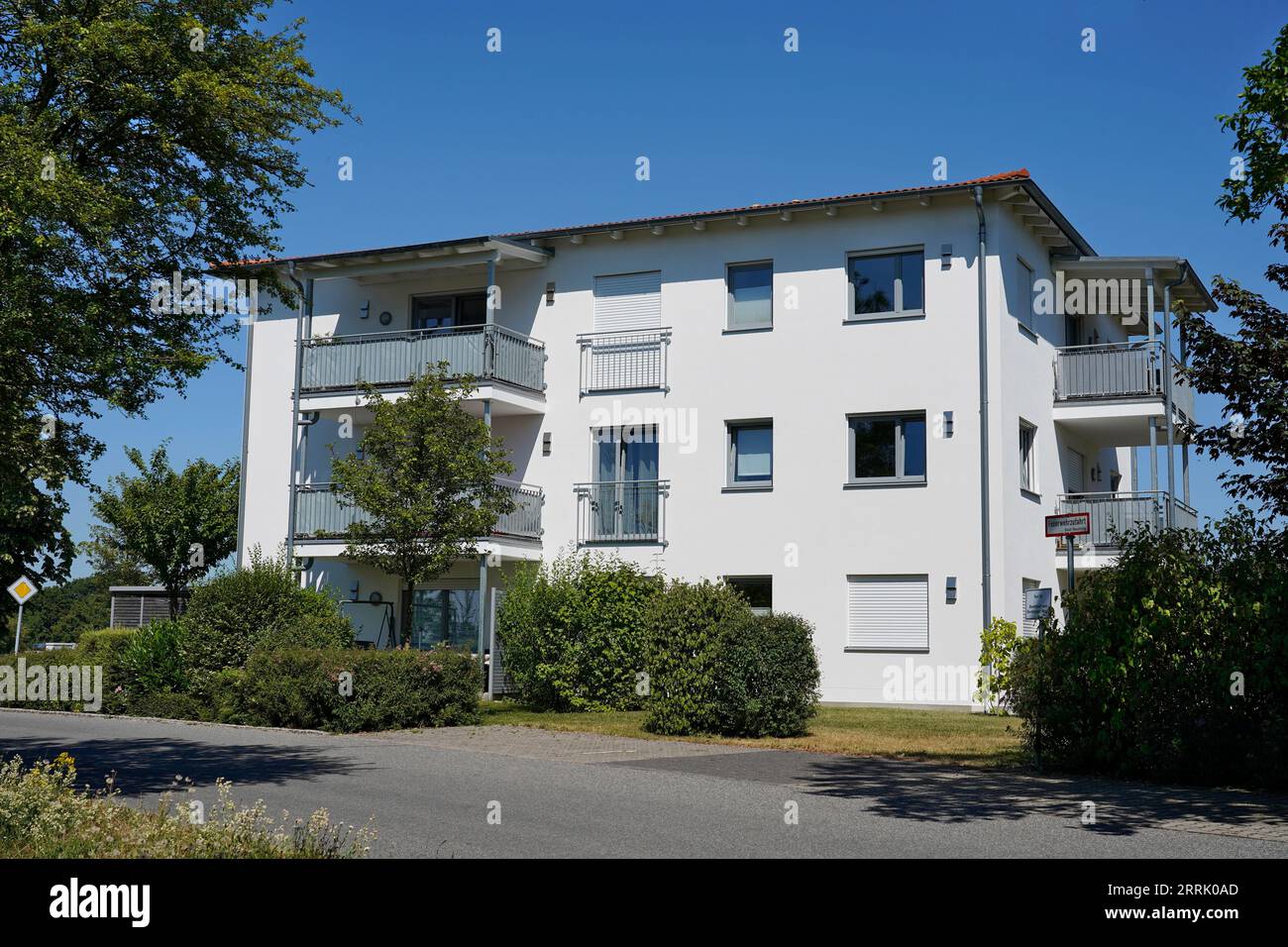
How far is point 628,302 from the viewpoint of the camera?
27.2 m

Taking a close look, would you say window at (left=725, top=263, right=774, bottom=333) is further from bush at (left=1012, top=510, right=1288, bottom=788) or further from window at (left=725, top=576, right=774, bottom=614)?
bush at (left=1012, top=510, right=1288, bottom=788)

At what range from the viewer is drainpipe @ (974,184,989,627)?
76.1 ft

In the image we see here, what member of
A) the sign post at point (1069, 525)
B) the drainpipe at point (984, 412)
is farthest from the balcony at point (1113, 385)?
the sign post at point (1069, 525)

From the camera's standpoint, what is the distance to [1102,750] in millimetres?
12703

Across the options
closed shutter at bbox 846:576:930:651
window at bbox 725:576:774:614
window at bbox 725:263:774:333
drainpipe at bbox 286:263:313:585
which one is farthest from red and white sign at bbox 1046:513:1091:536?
drainpipe at bbox 286:263:313:585

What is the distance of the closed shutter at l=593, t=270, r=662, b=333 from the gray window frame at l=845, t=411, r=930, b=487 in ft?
15.4

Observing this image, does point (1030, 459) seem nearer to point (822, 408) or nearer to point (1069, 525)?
point (822, 408)

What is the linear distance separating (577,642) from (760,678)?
6069mm

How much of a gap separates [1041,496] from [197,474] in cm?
2464

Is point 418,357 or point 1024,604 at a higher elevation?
point 418,357

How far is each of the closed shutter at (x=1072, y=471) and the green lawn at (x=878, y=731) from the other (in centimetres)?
762

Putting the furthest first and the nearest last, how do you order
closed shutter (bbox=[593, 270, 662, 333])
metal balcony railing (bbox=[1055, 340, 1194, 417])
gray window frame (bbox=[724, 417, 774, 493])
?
closed shutter (bbox=[593, 270, 662, 333])
metal balcony railing (bbox=[1055, 340, 1194, 417])
gray window frame (bbox=[724, 417, 774, 493])

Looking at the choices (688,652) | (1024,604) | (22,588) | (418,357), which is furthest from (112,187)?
(22,588)

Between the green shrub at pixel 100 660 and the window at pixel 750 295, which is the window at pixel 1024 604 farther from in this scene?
the green shrub at pixel 100 660
